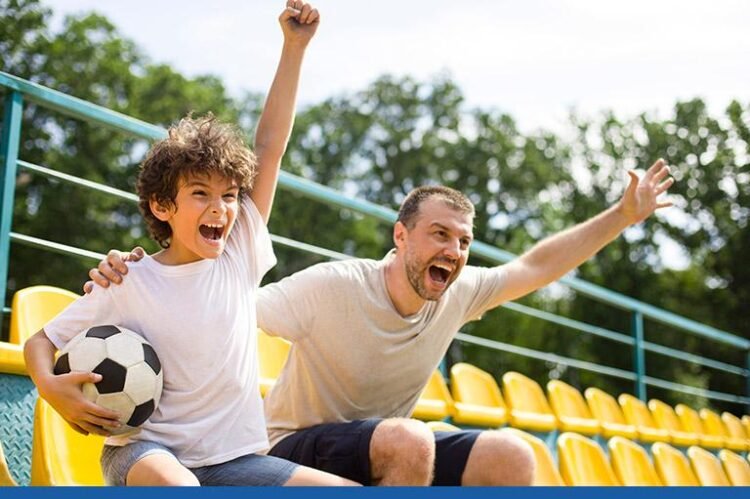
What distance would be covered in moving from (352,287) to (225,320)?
23.6 inches

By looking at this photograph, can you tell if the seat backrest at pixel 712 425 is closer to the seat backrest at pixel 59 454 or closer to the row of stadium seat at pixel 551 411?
the row of stadium seat at pixel 551 411

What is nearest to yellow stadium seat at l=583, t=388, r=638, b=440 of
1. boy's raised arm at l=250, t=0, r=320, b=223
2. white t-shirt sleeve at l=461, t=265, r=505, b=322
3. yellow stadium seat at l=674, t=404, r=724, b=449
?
yellow stadium seat at l=674, t=404, r=724, b=449

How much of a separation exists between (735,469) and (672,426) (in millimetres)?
623

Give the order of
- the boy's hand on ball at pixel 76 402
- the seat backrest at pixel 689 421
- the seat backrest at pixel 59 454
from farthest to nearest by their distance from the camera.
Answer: the seat backrest at pixel 689 421 → the seat backrest at pixel 59 454 → the boy's hand on ball at pixel 76 402

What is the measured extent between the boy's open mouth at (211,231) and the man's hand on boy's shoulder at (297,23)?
0.55 m

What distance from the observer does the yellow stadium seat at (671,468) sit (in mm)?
4726

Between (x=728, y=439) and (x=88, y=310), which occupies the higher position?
(x=88, y=310)

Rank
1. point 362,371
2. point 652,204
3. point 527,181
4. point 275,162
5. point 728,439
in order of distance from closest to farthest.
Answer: point 275,162, point 362,371, point 652,204, point 728,439, point 527,181

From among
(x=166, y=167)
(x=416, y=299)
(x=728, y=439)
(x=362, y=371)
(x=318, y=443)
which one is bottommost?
(x=728, y=439)

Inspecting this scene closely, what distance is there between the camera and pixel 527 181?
25406mm

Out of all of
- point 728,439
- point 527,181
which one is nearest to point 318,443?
point 728,439

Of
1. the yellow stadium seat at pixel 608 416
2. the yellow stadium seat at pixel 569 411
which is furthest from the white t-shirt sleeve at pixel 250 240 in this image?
the yellow stadium seat at pixel 608 416

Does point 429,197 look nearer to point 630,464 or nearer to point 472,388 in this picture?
point 472,388

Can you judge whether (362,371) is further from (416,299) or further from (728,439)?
(728,439)
